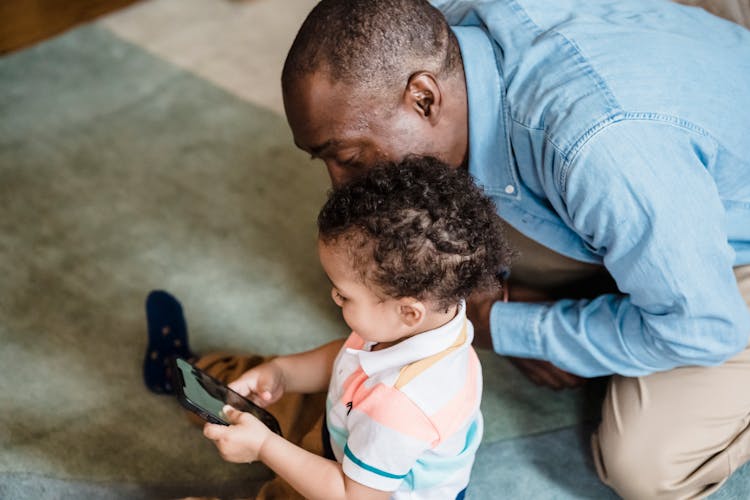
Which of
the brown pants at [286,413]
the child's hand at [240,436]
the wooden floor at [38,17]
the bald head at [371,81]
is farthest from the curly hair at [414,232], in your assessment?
the wooden floor at [38,17]

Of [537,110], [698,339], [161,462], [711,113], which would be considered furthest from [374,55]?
[161,462]

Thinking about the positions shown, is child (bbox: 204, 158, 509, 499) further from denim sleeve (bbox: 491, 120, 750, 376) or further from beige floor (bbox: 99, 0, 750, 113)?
beige floor (bbox: 99, 0, 750, 113)

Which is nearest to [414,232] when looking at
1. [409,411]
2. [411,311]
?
[411,311]

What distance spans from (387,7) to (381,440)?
1.77ft

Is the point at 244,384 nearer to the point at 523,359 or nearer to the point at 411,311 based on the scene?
the point at 411,311

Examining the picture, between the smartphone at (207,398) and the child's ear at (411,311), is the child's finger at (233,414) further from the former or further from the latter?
the child's ear at (411,311)

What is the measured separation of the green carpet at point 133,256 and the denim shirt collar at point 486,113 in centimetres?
41

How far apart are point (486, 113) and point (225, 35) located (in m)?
1.28

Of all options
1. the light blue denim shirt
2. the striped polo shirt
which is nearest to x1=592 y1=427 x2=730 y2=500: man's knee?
the light blue denim shirt

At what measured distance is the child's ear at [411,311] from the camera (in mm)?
901

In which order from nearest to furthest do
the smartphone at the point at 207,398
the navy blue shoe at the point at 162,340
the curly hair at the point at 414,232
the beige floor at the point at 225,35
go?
the curly hair at the point at 414,232, the smartphone at the point at 207,398, the navy blue shoe at the point at 162,340, the beige floor at the point at 225,35

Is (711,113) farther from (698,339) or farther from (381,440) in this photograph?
(381,440)

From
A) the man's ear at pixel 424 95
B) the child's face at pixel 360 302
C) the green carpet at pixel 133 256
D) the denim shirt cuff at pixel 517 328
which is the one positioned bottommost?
the green carpet at pixel 133 256

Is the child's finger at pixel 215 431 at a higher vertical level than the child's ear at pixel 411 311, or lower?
lower
